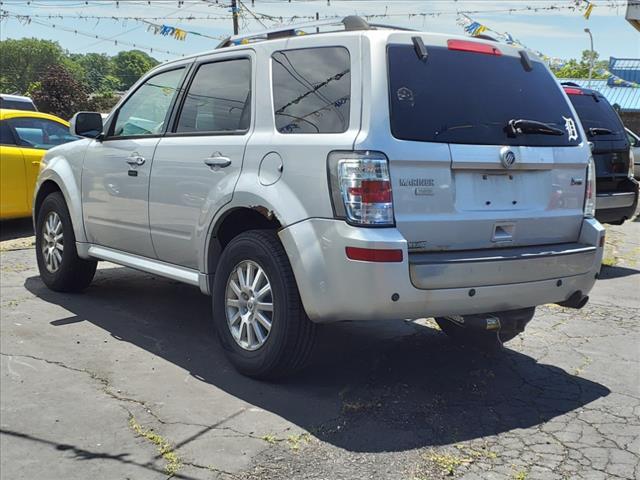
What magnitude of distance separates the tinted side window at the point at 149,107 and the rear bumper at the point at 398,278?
1.87m

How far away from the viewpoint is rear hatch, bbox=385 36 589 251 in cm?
371

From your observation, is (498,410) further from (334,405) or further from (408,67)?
(408,67)

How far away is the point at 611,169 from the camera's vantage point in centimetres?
759

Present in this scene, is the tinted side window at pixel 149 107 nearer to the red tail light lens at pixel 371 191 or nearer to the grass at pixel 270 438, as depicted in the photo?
the red tail light lens at pixel 371 191

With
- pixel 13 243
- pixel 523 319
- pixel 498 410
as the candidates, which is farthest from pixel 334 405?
pixel 13 243

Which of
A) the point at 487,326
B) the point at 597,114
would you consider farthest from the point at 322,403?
the point at 597,114

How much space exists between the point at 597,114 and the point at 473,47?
14.1 ft

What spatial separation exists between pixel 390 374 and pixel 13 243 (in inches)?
241

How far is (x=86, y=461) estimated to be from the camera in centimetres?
338

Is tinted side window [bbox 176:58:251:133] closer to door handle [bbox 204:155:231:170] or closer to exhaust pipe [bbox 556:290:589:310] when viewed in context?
door handle [bbox 204:155:231:170]

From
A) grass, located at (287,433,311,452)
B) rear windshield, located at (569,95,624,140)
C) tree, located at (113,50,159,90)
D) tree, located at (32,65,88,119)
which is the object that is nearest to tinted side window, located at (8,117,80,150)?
rear windshield, located at (569,95,624,140)

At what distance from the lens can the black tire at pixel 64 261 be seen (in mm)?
6098

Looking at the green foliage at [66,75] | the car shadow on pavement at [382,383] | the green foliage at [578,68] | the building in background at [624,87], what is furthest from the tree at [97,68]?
the car shadow on pavement at [382,383]

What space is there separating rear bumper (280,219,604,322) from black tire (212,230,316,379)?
0.38 ft
